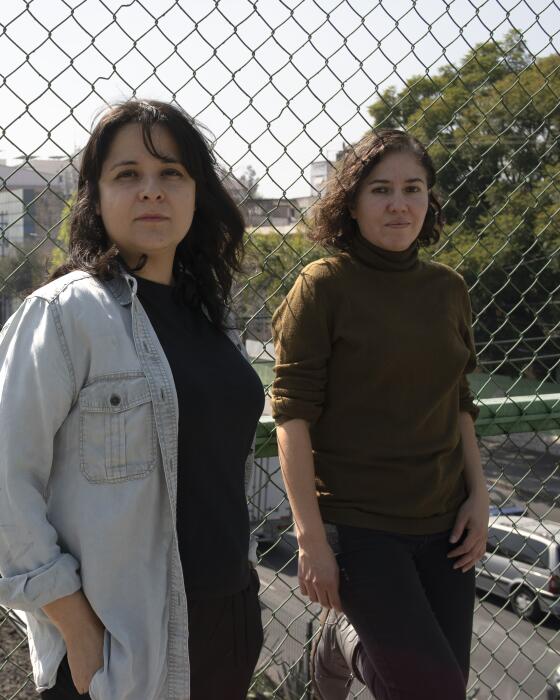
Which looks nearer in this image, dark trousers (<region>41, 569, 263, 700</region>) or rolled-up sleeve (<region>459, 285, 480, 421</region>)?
dark trousers (<region>41, 569, 263, 700</region>)

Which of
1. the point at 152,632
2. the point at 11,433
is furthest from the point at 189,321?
the point at 152,632

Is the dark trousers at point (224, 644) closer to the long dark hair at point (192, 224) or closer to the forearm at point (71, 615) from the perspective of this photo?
the forearm at point (71, 615)

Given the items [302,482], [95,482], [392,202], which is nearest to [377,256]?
[392,202]

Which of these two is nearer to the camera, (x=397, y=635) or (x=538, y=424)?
(x=397, y=635)

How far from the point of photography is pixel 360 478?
2434 mm

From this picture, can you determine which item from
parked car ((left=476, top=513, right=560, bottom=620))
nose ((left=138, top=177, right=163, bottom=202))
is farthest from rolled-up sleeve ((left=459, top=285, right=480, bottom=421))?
nose ((left=138, top=177, right=163, bottom=202))

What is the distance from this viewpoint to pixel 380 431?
2.44 metres

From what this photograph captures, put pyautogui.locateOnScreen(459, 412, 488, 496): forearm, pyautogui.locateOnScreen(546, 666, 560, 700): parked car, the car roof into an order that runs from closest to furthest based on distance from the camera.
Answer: pyautogui.locateOnScreen(459, 412, 488, 496): forearm, pyautogui.locateOnScreen(546, 666, 560, 700): parked car, the car roof

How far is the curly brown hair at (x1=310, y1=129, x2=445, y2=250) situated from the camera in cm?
252

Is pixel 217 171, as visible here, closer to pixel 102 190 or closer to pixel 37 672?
pixel 102 190

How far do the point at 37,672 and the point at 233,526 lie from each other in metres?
0.51

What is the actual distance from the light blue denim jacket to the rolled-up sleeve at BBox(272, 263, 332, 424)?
58 cm

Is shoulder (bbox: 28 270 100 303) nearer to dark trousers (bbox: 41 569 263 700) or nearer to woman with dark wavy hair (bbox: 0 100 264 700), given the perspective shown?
woman with dark wavy hair (bbox: 0 100 264 700)

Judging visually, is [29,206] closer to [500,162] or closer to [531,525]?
[500,162]
